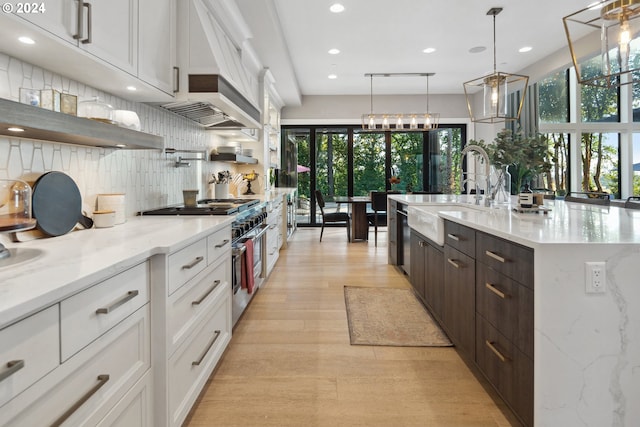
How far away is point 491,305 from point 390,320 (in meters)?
1.24

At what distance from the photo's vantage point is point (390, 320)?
2.83 meters

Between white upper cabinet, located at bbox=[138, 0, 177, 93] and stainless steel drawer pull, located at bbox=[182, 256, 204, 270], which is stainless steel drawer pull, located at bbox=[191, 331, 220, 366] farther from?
white upper cabinet, located at bbox=[138, 0, 177, 93]

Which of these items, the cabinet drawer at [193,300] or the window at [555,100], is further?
the window at [555,100]

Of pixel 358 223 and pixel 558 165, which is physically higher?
pixel 558 165

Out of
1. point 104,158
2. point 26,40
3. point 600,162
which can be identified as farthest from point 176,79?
point 600,162

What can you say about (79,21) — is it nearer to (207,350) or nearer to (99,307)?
(99,307)

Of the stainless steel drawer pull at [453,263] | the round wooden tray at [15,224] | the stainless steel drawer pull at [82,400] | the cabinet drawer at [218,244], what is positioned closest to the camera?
the stainless steel drawer pull at [82,400]

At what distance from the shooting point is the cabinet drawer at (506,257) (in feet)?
4.49

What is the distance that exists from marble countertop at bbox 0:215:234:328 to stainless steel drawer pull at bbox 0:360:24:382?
0.27 feet

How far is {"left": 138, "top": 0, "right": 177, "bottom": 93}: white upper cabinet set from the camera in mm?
1946

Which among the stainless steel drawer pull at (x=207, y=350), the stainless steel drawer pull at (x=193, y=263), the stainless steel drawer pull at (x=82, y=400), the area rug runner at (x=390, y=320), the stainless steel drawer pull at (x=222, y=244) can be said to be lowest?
the area rug runner at (x=390, y=320)

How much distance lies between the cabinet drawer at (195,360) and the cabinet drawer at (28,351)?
62 centimetres

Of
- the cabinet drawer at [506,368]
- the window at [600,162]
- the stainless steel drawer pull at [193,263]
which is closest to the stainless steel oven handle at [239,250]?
the stainless steel drawer pull at [193,263]

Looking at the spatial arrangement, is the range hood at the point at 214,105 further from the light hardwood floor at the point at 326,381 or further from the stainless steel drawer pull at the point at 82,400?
the stainless steel drawer pull at the point at 82,400
